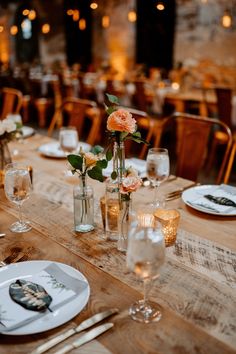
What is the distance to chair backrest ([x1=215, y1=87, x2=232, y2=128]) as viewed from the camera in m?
3.90

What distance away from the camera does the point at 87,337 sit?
0.85m

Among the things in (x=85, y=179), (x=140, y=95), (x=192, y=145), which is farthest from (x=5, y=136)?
(x=140, y=95)

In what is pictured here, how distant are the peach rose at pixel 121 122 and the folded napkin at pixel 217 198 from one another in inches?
19.0

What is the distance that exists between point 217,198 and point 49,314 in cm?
88

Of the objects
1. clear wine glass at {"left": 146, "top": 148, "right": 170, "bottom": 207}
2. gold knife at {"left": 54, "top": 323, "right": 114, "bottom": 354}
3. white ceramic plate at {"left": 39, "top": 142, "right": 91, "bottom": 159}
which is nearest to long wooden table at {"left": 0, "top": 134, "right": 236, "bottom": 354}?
A: gold knife at {"left": 54, "top": 323, "right": 114, "bottom": 354}

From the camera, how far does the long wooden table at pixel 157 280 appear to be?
2.79ft

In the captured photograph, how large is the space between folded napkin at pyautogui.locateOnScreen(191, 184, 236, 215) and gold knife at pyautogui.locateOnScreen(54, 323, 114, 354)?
743 mm

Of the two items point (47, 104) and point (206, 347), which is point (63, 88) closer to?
point (47, 104)

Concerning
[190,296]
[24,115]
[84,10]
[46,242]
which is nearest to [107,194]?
[46,242]

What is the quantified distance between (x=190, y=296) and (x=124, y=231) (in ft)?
0.97

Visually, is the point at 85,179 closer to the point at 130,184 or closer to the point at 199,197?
the point at 130,184

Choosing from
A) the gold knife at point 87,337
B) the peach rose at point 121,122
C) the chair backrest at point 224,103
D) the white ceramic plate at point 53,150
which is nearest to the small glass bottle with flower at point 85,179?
the peach rose at point 121,122

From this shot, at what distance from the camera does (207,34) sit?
6758mm

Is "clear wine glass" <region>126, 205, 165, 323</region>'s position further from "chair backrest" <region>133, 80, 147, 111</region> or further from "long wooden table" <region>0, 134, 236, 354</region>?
"chair backrest" <region>133, 80, 147, 111</region>
